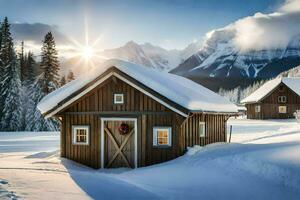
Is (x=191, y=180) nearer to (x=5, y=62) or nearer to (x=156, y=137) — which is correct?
(x=156, y=137)

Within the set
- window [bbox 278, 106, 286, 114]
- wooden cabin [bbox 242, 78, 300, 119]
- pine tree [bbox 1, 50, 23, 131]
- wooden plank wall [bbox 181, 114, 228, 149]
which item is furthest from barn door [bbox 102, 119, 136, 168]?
window [bbox 278, 106, 286, 114]

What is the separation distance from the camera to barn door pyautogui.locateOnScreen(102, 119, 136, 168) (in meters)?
21.8

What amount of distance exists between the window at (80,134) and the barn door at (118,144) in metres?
1.12

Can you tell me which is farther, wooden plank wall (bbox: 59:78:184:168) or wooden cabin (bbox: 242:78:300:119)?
wooden cabin (bbox: 242:78:300:119)

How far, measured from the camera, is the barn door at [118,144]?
21.8 meters

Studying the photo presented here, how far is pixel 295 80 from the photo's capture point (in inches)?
2972

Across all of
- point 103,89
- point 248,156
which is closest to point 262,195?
point 248,156

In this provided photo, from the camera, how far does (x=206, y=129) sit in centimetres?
2400

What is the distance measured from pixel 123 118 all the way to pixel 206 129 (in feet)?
17.0

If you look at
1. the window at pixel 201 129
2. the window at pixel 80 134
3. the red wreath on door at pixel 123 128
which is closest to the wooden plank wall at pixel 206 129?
the window at pixel 201 129

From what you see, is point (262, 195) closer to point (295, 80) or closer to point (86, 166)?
point (86, 166)

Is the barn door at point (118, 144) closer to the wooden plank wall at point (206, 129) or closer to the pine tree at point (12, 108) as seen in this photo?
the wooden plank wall at point (206, 129)

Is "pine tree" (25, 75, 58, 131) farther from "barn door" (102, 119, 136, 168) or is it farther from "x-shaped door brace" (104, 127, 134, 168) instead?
"x-shaped door brace" (104, 127, 134, 168)

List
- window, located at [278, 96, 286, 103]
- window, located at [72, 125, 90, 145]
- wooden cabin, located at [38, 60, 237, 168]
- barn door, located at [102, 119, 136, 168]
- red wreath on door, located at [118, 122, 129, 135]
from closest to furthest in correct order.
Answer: wooden cabin, located at [38, 60, 237, 168]
red wreath on door, located at [118, 122, 129, 135]
barn door, located at [102, 119, 136, 168]
window, located at [72, 125, 90, 145]
window, located at [278, 96, 286, 103]
